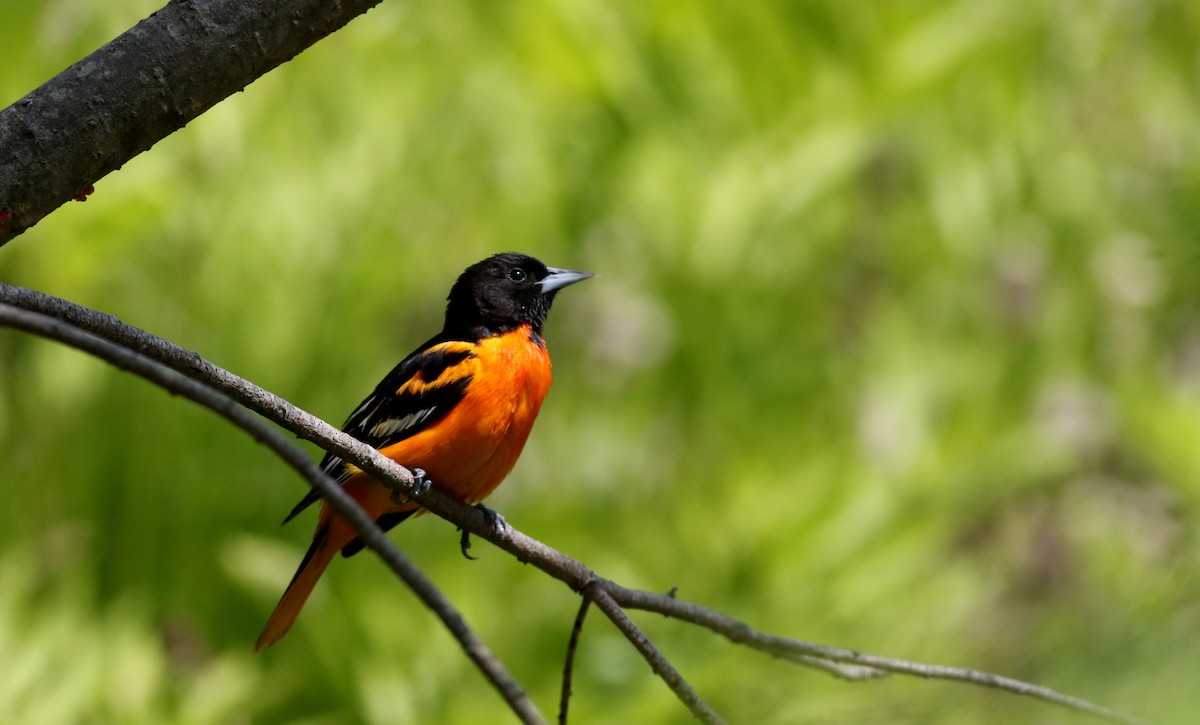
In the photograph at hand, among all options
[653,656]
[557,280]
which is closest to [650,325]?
[557,280]

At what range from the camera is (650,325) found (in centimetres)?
545

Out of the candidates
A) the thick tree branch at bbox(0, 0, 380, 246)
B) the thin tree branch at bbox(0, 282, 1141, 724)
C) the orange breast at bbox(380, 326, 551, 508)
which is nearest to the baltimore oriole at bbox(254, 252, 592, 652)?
the orange breast at bbox(380, 326, 551, 508)

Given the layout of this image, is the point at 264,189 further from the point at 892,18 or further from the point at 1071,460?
the point at 1071,460

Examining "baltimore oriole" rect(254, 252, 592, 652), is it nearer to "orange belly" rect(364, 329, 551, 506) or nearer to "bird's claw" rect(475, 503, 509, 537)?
"orange belly" rect(364, 329, 551, 506)

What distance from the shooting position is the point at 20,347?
4.08m

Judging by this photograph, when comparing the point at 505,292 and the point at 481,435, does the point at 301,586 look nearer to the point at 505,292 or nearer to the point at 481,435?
the point at 481,435

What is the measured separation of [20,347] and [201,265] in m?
0.63

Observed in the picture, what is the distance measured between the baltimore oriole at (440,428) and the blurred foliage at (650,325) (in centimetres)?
48

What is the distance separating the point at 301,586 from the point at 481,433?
645 millimetres

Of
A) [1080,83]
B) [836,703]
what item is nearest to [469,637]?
[836,703]

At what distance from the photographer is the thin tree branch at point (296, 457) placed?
3.35 feet

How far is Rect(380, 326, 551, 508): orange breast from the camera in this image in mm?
3199

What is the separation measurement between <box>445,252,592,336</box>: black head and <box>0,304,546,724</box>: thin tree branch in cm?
264

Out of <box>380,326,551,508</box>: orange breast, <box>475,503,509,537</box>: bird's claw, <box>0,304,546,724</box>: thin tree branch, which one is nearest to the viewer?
<box>0,304,546,724</box>: thin tree branch
